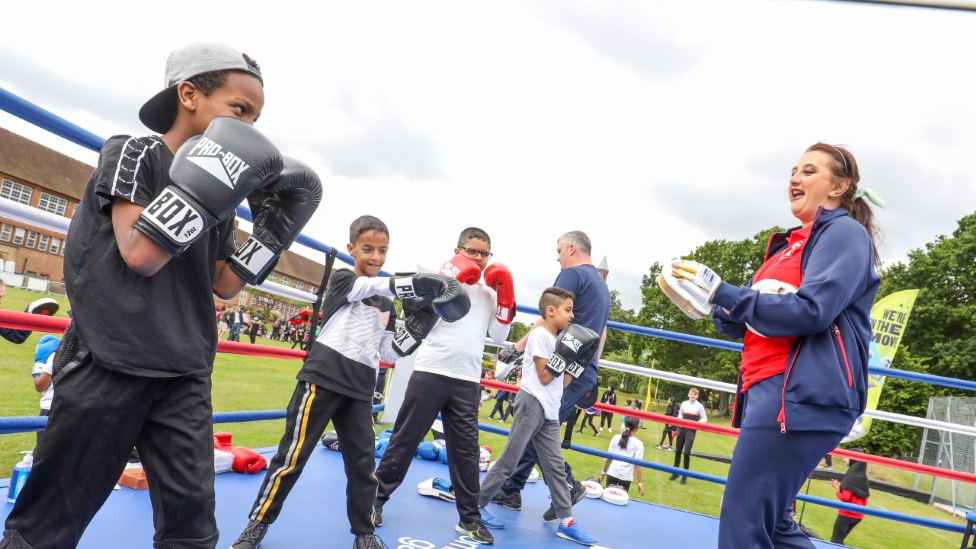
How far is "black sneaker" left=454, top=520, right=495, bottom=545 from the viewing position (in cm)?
297

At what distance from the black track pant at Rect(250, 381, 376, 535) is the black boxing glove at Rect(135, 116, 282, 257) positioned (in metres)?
1.39

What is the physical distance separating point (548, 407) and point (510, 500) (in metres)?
0.75

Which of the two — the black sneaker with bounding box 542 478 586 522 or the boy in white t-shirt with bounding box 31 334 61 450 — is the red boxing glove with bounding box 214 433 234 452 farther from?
the black sneaker with bounding box 542 478 586 522

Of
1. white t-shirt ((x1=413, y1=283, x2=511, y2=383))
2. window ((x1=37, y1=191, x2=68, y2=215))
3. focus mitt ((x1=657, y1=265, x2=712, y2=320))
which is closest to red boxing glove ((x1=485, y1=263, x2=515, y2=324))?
white t-shirt ((x1=413, y1=283, x2=511, y2=383))

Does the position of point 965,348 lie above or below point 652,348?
above

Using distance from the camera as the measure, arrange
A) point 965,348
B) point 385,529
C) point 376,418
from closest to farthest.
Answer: point 385,529 → point 376,418 → point 965,348

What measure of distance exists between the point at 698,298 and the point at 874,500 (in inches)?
662

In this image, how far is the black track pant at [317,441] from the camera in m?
2.52

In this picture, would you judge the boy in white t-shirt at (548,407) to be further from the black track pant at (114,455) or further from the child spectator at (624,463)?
the child spectator at (624,463)

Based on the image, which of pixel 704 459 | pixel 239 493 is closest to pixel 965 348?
pixel 704 459

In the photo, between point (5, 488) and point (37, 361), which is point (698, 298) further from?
point (37, 361)

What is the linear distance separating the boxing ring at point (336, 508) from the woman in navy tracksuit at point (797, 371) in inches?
56.2

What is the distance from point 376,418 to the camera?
208 inches

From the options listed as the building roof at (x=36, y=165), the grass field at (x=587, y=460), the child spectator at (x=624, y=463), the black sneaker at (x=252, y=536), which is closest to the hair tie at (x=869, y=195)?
the black sneaker at (x=252, y=536)
